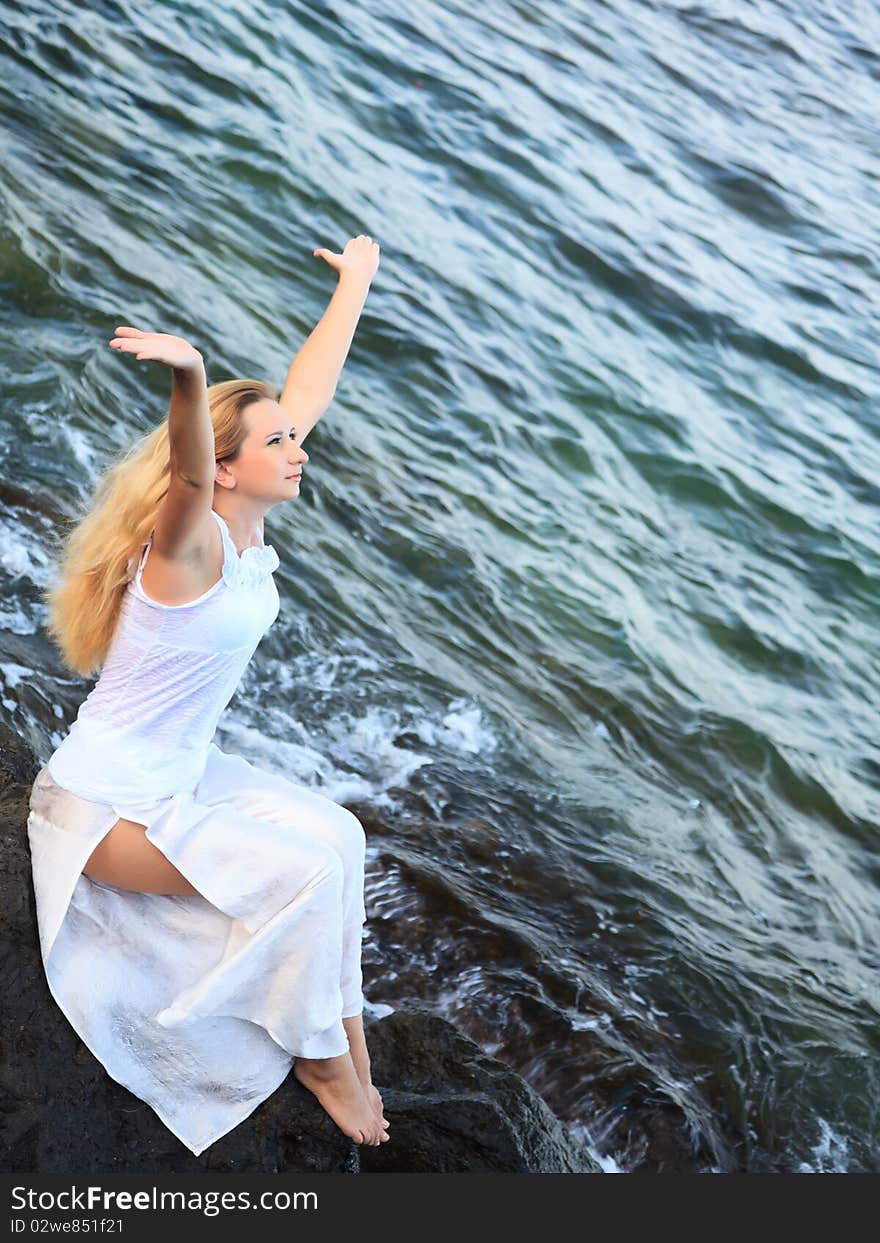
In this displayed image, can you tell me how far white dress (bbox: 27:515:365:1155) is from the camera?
326 centimetres

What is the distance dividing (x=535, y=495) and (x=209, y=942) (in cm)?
583

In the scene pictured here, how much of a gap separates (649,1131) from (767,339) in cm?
838

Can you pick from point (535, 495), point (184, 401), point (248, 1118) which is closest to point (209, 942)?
point (248, 1118)

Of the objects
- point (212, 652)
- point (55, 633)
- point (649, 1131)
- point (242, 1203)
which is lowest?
point (649, 1131)

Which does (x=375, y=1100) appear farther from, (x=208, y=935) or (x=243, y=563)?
(x=243, y=563)

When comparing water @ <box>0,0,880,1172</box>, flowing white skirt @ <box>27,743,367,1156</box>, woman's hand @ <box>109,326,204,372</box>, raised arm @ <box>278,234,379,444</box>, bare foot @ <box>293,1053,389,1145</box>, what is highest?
woman's hand @ <box>109,326,204,372</box>

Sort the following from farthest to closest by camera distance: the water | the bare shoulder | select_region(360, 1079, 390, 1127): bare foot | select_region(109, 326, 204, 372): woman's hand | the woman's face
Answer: the water → select_region(360, 1079, 390, 1127): bare foot → the woman's face → the bare shoulder → select_region(109, 326, 204, 372): woman's hand

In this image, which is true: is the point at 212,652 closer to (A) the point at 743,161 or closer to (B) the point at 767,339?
(B) the point at 767,339

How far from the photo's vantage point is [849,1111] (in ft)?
17.6

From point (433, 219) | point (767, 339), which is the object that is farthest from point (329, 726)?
point (767, 339)

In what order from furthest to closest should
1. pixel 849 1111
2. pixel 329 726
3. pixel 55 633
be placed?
1. pixel 329 726
2. pixel 849 1111
3. pixel 55 633

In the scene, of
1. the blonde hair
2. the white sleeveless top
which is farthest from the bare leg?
the blonde hair

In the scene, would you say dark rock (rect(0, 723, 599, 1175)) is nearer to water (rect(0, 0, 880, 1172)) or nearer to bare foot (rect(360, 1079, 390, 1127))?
bare foot (rect(360, 1079, 390, 1127))

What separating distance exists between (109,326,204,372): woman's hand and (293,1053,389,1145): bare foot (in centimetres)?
162
